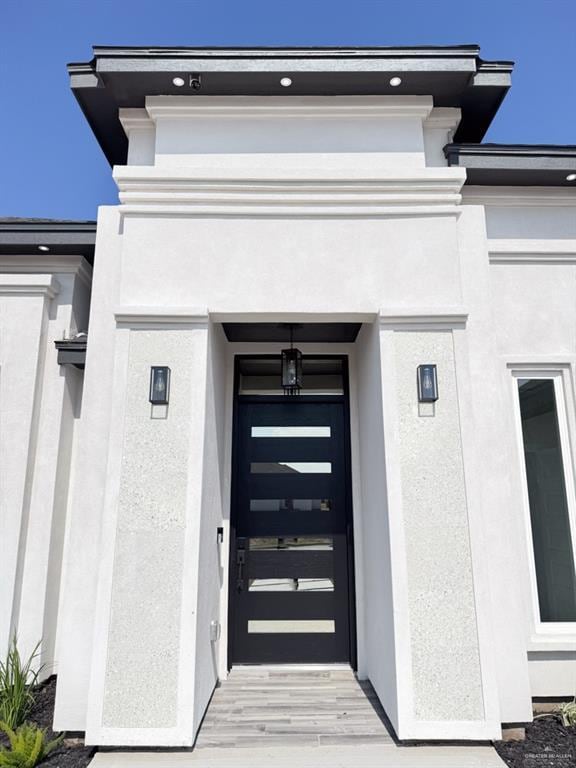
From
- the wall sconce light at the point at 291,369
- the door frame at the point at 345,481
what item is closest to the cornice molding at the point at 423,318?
the wall sconce light at the point at 291,369

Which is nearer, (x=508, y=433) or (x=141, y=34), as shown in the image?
(x=508, y=433)

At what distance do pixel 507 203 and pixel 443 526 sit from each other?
12.7 ft

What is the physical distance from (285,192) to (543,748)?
5.55 meters

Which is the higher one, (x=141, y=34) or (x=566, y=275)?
(x=141, y=34)

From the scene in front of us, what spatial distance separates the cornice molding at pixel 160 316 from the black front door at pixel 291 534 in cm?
178

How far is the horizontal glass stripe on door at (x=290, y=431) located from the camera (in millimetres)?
5668

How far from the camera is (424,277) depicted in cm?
Answer: 429

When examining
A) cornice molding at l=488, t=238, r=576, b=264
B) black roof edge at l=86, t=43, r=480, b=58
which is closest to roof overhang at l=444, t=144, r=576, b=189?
cornice molding at l=488, t=238, r=576, b=264

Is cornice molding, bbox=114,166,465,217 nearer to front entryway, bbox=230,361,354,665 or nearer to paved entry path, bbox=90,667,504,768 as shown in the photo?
front entryway, bbox=230,361,354,665

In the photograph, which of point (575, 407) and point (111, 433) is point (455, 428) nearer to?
point (575, 407)

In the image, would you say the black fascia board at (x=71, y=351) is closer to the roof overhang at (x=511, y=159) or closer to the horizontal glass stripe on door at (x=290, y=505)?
the horizontal glass stripe on door at (x=290, y=505)

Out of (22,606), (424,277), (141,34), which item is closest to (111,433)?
(22,606)

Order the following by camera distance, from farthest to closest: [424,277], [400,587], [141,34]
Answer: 1. [141,34]
2. [424,277]
3. [400,587]

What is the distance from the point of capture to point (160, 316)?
4.16 m
